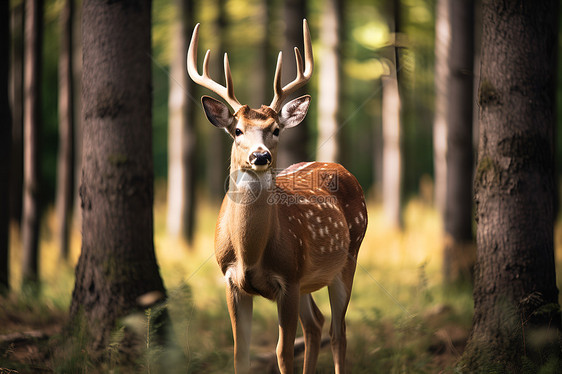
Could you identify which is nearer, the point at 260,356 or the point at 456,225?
the point at 260,356

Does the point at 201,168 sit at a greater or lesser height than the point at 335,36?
lesser

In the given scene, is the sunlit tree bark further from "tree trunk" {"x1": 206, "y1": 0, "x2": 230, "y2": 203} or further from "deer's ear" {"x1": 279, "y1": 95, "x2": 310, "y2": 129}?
"tree trunk" {"x1": 206, "y1": 0, "x2": 230, "y2": 203}

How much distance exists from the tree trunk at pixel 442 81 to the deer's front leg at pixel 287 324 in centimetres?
610

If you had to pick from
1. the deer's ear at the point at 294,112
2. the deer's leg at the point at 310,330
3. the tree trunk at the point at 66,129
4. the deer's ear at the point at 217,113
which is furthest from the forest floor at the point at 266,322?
the deer's ear at the point at 294,112

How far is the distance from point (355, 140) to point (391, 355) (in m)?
29.3

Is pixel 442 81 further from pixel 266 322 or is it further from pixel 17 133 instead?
pixel 17 133

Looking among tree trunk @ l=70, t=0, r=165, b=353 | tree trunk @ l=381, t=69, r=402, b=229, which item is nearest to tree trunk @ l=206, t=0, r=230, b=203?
tree trunk @ l=381, t=69, r=402, b=229

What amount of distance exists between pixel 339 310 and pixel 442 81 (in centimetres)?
811

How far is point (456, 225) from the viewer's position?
7547 mm

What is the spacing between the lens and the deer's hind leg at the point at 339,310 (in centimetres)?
479

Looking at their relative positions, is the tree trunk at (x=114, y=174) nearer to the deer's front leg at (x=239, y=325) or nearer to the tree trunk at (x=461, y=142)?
the deer's front leg at (x=239, y=325)

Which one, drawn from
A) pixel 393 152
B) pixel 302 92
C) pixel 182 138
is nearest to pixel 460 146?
pixel 302 92

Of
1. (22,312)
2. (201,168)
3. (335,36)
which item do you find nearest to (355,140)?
(201,168)

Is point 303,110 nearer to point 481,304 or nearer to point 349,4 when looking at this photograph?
point 481,304
